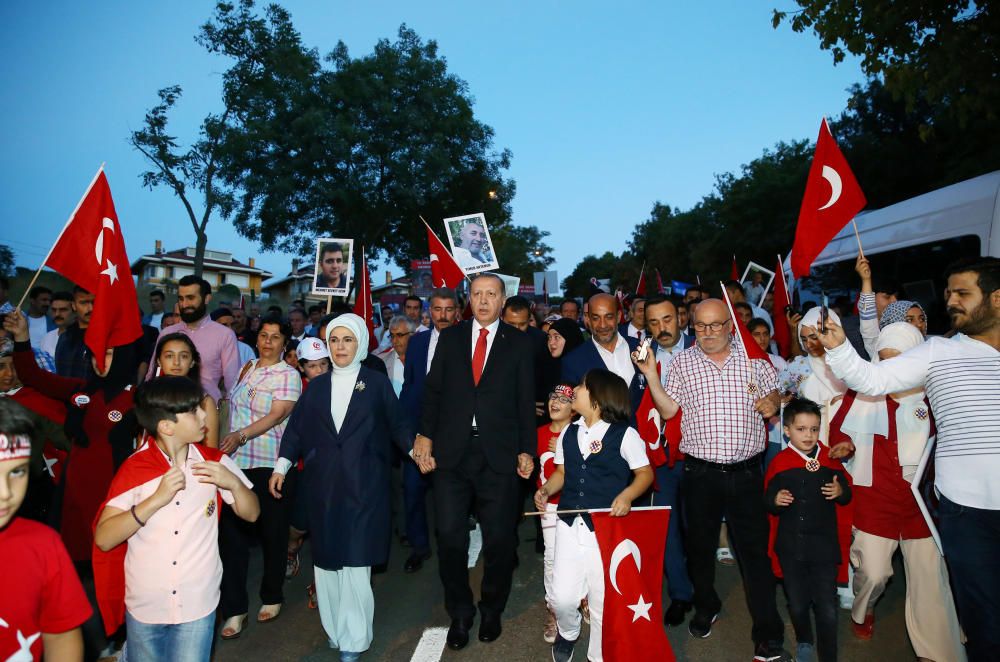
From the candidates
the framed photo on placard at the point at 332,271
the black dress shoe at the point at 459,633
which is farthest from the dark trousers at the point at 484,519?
the framed photo on placard at the point at 332,271

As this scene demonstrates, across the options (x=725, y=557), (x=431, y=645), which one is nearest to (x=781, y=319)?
(x=725, y=557)

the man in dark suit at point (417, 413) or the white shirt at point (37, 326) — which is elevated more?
the white shirt at point (37, 326)

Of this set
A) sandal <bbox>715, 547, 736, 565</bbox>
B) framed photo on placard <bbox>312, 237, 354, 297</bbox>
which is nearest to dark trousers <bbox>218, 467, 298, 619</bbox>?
sandal <bbox>715, 547, 736, 565</bbox>

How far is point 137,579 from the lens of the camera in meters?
3.16

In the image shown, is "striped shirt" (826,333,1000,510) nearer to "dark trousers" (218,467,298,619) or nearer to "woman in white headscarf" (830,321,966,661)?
"woman in white headscarf" (830,321,966,661)

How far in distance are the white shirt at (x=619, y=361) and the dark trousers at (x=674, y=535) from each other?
74 centimetres

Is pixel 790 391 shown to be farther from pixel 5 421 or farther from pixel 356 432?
pixel 5 421

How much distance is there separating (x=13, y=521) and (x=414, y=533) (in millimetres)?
4507

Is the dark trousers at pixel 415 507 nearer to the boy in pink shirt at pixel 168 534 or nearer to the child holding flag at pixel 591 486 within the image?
the child holding flag at pixel 591 486

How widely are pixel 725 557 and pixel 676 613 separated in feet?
5.41

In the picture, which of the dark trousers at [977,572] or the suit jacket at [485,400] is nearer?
the dark trousers at [977,572]

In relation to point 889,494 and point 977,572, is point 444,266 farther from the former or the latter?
point 977,572

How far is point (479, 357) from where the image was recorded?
5012mm

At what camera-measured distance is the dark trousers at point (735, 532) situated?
4414 mm
